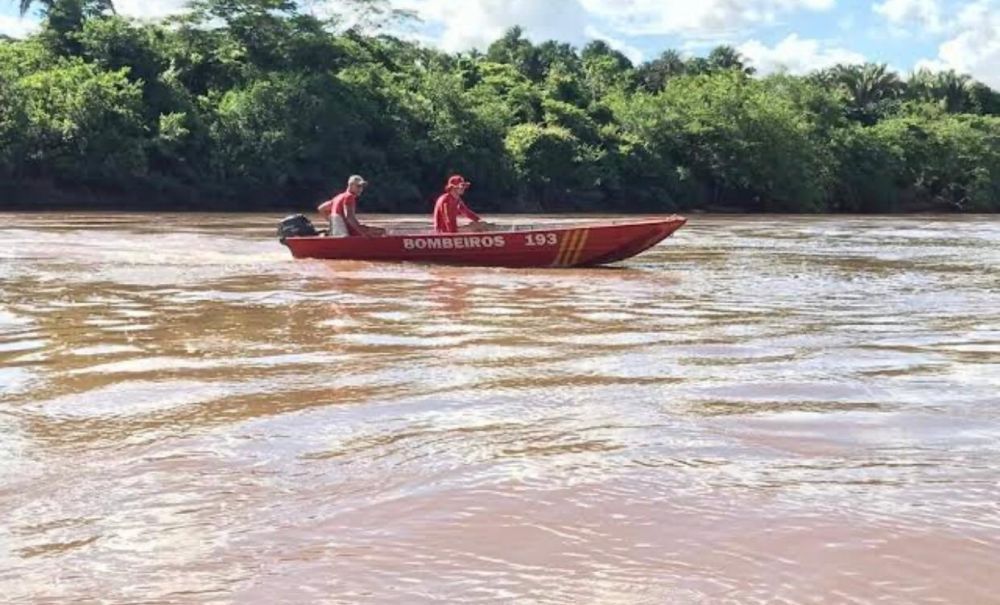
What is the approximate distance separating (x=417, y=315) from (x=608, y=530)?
565 cm

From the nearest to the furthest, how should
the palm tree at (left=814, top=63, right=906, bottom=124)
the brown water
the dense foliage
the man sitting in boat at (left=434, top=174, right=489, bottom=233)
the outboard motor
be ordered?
the brown water
the man sitting in boat at (left=434, top=174, right=489, bottom=233)
the outboard motor
the dense foliage
the palm tree at (left=814, top=63, right=906, bottom=124)

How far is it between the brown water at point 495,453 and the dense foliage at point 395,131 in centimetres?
2764

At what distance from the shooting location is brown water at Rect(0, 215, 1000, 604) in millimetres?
3113

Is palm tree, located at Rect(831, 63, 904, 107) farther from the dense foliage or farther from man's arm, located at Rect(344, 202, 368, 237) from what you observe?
man's arm, located at Rect(344, 202, 368, 237)

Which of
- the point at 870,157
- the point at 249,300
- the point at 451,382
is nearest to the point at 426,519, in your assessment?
the point at 451,382

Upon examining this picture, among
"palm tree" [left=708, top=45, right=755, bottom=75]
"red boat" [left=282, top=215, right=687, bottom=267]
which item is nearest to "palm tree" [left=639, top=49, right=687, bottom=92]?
"palm tree" [left=708, top=45, right=755, bottom=75]

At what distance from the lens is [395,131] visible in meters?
41.2

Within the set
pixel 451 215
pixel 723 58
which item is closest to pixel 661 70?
pixel 723 58

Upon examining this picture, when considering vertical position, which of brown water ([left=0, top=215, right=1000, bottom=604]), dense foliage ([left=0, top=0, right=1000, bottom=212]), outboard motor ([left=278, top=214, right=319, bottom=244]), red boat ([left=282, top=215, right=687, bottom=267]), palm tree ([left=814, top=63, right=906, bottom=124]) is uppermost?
palm tree ([left=814, top=63, right=906, bottom=124])

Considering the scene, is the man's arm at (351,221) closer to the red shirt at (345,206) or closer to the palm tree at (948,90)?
the red shirt at (345,206)

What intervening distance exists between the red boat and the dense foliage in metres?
23.3

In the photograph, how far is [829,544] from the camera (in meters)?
3.34

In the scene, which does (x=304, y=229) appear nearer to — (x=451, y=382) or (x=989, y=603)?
(x=451, y=382)

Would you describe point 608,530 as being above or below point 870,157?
below
